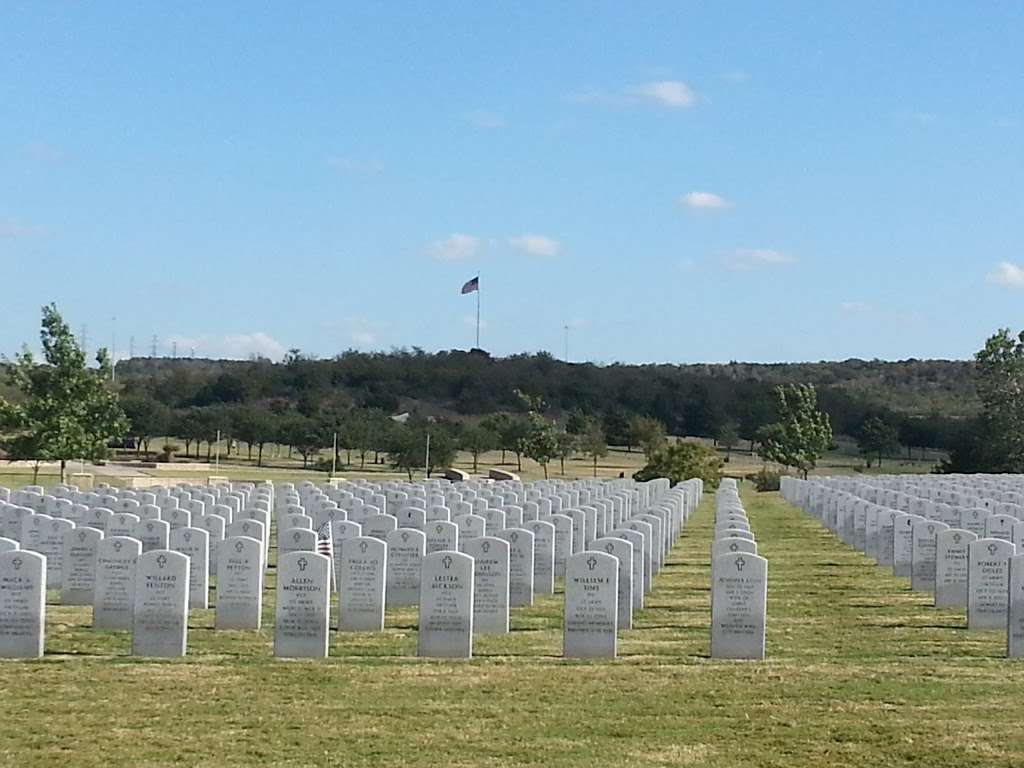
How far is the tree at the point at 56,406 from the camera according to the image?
118 feet

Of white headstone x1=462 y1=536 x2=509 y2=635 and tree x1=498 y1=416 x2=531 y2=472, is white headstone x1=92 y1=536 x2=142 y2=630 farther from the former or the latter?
tree x1=498 y1=416 x2=531 y2=472

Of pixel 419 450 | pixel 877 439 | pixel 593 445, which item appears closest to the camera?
pixel 419 450

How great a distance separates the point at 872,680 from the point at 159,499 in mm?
15014

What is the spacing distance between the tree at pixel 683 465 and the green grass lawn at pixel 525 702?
34047 millimetres

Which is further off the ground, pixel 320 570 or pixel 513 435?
pixel 513 435

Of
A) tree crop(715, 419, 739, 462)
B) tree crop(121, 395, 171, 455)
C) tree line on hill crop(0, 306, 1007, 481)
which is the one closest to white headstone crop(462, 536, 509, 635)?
tree line on hill crop(0, 306, 1007, 481)

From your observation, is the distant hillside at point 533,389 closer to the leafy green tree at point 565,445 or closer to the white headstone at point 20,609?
the leafy green tree at point 565,445

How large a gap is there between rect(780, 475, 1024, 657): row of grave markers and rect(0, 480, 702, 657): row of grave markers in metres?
3.21

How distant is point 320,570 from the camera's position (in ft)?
39.1

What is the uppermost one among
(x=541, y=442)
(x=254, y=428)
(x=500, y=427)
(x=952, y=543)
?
(x=500, y=427)

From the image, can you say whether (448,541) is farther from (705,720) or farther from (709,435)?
(709,435)

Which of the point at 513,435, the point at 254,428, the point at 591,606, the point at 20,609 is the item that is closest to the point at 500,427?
the point at 513,435

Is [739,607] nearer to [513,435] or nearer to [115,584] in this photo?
[115,584]

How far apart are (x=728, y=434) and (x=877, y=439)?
17233 millimetres
